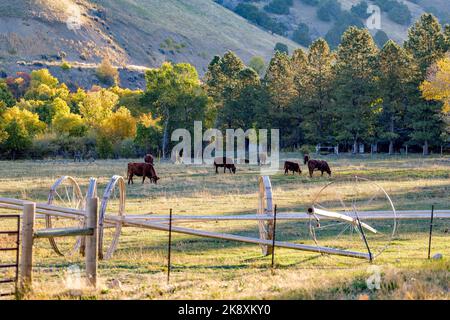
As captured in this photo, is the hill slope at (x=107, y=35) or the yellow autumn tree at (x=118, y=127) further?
the hill slope at (x=107, y=35)

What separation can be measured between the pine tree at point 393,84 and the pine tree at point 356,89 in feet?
3.30

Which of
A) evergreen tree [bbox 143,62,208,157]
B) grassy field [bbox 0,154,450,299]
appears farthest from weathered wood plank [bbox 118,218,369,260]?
evergreen tree [bbox 143,62,208,157]

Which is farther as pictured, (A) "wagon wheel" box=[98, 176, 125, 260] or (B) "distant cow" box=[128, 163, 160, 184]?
(B) "distant cow" box=[128, 163, 160, 184]

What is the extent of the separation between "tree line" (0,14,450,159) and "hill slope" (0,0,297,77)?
214 ft

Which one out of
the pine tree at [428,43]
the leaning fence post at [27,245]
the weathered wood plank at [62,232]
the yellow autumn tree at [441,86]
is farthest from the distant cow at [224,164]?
the leaning fence post at [27,245]

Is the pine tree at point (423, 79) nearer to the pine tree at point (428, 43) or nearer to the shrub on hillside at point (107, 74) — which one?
the pine tree at point (428, 43)

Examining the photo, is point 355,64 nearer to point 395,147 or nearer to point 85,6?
point 395,147

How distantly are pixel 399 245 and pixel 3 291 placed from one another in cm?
1064

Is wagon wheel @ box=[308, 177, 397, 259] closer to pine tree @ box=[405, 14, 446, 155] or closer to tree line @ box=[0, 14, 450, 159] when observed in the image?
pine tree @ box=[405, 14, 446, 155]

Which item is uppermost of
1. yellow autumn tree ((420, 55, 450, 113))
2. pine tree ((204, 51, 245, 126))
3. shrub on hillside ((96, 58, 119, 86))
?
shrub on hillside ((96, 58, 119, 86))

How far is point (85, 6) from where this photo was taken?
175 metres

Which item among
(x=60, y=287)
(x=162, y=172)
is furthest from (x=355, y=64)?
(x=60, y=287)

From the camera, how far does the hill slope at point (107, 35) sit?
150 m

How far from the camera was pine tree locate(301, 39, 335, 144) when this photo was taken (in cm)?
7925
